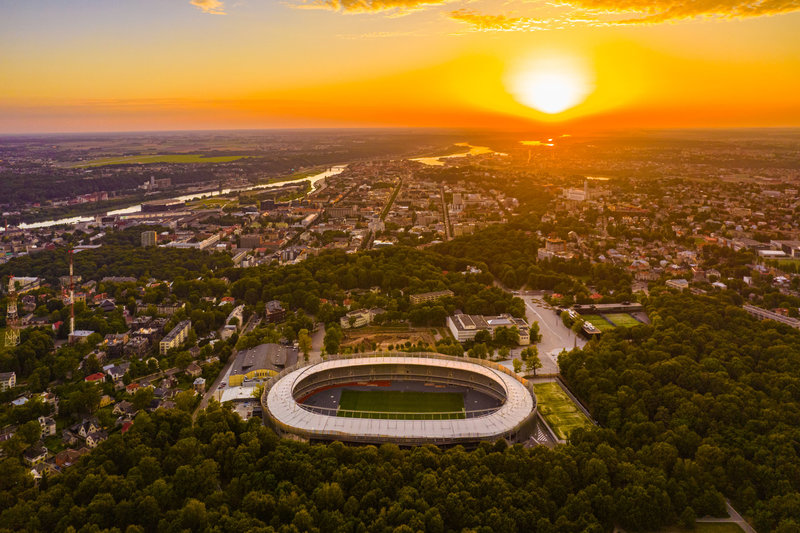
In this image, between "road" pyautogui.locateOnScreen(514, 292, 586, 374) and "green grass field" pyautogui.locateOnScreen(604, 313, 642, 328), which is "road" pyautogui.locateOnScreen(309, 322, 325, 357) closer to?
"road" pyautogui.locateOnScreen(514, 292, 586, 374)

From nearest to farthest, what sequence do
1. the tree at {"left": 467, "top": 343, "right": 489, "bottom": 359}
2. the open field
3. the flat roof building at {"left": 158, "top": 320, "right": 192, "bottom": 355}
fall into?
the tree at {"left": 467, "top": 343, "right": 489, "bottom": 359}
the flat roof building at {"left": 158, "top": 320, "right": 192, "bottom": 355}
the open field

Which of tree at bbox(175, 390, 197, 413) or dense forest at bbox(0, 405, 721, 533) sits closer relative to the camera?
dense forest at bbox(0, 405, 721, 533)

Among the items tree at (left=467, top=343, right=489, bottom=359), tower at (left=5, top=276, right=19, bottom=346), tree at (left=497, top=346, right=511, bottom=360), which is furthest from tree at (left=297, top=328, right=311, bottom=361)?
tower at (left=5, top=276, right=19, bottom=346)

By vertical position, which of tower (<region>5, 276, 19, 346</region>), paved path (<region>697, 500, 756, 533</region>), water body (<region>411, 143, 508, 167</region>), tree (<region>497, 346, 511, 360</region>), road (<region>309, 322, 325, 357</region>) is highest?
water body (<region>411, 143, 508, 167</region>)

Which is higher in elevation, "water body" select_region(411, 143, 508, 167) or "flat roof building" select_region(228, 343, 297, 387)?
"water body" select_region(411, 143, 508, 167)

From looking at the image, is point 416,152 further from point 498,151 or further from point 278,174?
point 278,174

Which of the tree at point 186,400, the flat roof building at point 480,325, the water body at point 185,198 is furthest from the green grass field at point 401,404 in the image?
the water body at point 185,198

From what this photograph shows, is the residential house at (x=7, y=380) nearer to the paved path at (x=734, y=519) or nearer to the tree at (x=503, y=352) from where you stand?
the tree at (x=503, y=352)
